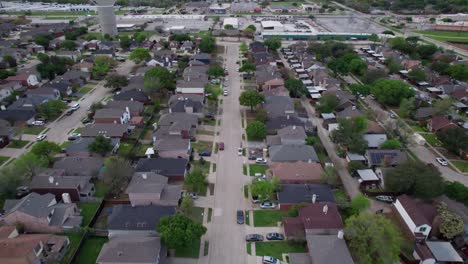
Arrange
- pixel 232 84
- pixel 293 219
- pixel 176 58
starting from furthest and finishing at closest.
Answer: pixel 176 58 → pixel 232 84 → pixel 293 219

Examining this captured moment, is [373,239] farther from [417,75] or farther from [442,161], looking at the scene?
[417,75]

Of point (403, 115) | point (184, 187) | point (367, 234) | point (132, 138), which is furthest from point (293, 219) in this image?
point (403, 115)

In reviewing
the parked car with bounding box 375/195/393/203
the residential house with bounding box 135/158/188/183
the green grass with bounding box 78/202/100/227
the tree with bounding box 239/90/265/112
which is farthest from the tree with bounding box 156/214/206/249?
the tree with bounding box 239/90/265/112

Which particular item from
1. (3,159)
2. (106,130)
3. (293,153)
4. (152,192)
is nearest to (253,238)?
(152,192)

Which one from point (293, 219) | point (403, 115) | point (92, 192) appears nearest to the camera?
point (293, 219)

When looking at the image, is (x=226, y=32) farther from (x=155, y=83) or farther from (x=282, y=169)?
(x=282, y=169)

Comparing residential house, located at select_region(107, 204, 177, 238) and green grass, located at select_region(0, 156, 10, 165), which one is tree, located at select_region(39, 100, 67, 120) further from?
residential house, located at select_region(107, 204, 177, 238)

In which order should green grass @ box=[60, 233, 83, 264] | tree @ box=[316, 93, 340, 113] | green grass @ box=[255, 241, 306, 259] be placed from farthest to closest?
tree @ box=[316, 93, 340, 113] < green grass @ box=[255, 241, 306, 259] < green grass @ box=[60, 233, 83, 264]
